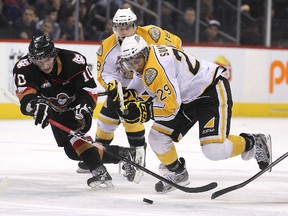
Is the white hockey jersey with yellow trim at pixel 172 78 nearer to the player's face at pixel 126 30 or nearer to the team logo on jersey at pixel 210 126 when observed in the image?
the team logo on jersey at pixel 210 126

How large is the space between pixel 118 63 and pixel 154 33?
0.96 ft

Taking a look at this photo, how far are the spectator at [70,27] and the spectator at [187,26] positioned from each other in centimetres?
121

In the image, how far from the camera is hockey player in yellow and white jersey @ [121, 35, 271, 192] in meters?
4.61

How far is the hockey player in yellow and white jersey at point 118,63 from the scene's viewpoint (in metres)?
5.57

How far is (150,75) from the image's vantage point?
4.56 metres

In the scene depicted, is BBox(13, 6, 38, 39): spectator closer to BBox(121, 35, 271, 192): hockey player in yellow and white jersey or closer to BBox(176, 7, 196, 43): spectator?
BBox(176, 7, 196, 43): spectator

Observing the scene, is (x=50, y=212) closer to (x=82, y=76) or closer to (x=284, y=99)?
(x=82, y=76)

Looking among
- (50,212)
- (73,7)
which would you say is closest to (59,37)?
(73,7)

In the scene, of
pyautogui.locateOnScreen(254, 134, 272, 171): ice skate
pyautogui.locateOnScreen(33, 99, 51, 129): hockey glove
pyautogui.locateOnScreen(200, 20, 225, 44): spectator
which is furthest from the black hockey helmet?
pyautogui.locateOnScreen(200, 20, 225, 44): spectator

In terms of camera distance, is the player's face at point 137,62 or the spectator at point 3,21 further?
the spectator at point 3,21

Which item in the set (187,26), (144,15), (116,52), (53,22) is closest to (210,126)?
(116,52)

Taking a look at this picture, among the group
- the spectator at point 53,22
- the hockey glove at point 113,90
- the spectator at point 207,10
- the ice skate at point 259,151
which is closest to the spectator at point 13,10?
the spectator at point 53,22

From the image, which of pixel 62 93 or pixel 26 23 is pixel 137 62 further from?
pixel 26 23

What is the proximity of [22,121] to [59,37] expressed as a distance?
1154 mm
